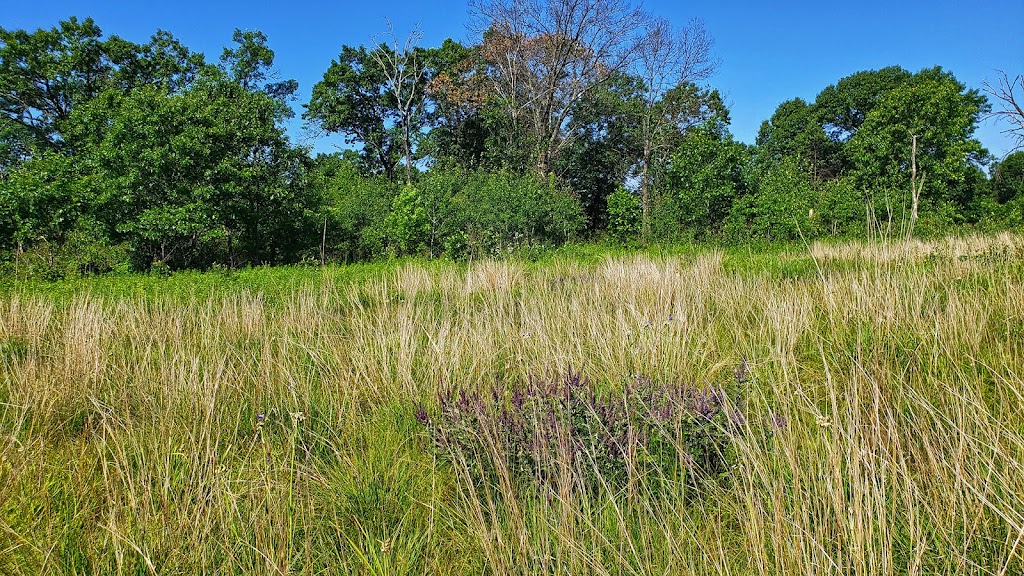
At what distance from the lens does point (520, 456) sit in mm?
2027

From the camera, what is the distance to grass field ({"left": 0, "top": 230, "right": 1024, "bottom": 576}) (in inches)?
56.5

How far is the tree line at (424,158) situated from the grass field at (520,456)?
193 centimetres

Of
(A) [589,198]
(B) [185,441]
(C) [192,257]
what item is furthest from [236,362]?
(A) [589,198]

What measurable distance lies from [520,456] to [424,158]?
1213 inches

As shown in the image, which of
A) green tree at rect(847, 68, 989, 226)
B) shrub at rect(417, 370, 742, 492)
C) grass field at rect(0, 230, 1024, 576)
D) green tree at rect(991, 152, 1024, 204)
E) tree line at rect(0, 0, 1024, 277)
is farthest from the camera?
green tree at rect(991, 152, 1024, 204)

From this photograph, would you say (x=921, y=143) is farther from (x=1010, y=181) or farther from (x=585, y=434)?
(x=585, y=434)

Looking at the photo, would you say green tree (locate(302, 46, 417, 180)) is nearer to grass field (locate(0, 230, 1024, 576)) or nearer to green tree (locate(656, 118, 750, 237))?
green tree (locate(656, 118, 750, 237))

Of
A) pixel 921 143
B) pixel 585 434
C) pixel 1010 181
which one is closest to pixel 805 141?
pixel 921 143

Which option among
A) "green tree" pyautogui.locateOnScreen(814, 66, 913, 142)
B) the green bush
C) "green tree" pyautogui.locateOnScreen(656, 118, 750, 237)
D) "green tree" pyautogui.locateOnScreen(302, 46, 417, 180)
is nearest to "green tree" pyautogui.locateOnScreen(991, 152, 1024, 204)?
"green tree" pyautogui.locateOnScreen(814, 66, 913, 142)

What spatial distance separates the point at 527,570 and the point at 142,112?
1774cm

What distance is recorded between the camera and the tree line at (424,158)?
14.8 m

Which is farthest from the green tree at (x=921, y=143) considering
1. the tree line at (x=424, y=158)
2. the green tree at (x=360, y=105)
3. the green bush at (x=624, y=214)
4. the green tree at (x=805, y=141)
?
the green tree at (x=360, y=105)

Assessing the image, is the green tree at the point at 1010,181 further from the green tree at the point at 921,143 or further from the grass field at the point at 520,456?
the grass field at the point at 520,456

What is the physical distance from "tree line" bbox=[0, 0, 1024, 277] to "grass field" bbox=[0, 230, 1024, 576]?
1932mm
